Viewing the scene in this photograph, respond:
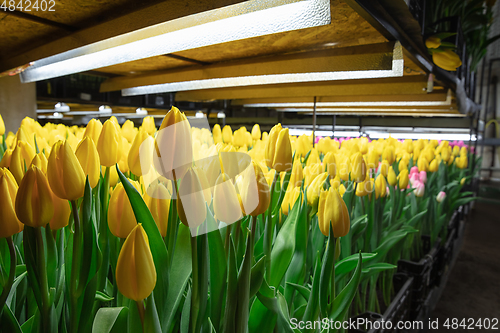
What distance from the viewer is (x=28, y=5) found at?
0.75 meters

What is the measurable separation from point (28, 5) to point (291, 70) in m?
0.73

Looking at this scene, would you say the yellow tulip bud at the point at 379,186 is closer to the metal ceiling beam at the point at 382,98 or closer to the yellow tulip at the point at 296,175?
the yellow tulip at the point at 296,175

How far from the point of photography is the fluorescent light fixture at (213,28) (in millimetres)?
612

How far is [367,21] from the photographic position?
2.55ft

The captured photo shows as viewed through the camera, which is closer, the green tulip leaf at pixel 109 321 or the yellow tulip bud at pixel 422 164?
the green tulip leaf at pixel 109 321

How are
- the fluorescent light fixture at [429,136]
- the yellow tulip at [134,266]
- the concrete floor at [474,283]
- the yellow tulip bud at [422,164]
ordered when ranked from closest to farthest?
the yellow tulip at [134,266] → the yellow tulip bud at [422,164] → the concrete floor at [474,283] → the fluorescent light fixture at [429,136]

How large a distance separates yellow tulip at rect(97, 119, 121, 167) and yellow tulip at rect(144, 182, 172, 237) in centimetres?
11

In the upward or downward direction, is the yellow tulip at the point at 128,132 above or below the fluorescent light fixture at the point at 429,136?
above

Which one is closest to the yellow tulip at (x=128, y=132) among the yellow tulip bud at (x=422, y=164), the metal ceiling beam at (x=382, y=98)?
the yellow tulip bud at (x=422, y=164)

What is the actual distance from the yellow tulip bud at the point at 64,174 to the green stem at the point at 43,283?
0.15ft

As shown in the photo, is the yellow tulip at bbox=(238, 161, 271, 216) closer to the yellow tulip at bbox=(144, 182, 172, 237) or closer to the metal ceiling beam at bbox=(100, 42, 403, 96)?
the yellow tulip at bbox=(144, 182, 172, 237)
